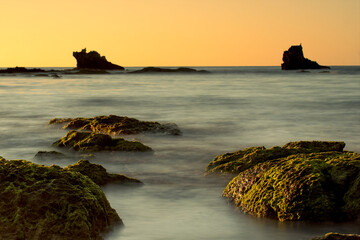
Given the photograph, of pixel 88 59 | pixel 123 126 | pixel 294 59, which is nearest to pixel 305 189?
pixel 123 126

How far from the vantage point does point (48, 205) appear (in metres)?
4.45

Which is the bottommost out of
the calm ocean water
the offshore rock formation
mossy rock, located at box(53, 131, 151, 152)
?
the calm ocean water

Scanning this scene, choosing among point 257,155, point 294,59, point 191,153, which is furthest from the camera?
point 294,59

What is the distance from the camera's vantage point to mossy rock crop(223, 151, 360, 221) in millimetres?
5152

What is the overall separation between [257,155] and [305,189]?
7.65 ft

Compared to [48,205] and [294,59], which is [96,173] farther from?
[294,59]

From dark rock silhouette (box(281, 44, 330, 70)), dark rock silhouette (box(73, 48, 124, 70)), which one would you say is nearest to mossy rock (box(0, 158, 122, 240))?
dark rock silhouette (box(73, 48, 124, 70))

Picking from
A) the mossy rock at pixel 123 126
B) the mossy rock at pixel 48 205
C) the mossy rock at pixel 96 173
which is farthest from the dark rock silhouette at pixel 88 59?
the mossy rock at pixel 48 205

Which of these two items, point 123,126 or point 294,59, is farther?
point 294,59

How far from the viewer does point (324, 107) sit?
23406 mm

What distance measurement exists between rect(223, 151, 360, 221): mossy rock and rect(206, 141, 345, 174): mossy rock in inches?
62.8

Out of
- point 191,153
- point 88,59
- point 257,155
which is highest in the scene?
point 257,155

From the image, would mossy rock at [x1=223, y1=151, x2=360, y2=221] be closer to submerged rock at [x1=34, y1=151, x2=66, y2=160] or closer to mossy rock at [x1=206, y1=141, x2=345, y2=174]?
mossy rock at [x1=206, y1=141, x2=345, y2=174]

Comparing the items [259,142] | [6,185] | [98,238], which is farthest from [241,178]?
[259,142]
